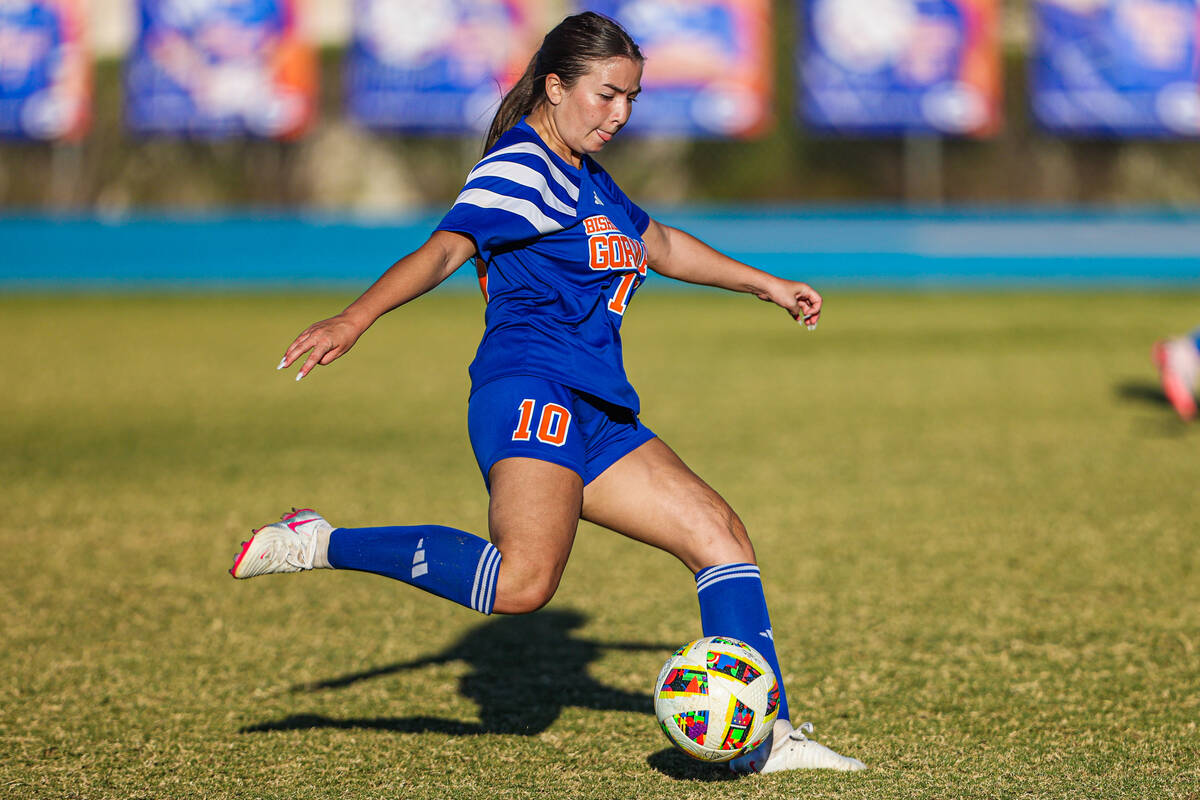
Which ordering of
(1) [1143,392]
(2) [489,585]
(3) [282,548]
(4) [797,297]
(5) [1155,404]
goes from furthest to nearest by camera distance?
(1) [1143,392]
(5) [1155,404]
(4) [797,297]
(3) [282,548]
(2) [489,585]

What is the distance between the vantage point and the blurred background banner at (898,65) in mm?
18969

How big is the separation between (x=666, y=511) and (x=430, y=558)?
1.87 ft

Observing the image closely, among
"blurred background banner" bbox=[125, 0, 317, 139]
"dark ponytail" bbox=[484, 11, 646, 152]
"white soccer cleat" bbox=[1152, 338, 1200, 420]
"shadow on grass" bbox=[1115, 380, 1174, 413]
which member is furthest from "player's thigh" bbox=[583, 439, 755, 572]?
"blurred background banner" bbox=[125, 0, 317, 139]

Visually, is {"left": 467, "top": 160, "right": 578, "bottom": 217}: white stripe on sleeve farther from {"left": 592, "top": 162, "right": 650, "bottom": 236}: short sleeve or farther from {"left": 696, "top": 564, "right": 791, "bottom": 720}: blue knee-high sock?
{"left": 696, "top": 564, "right": 791, "bottom": 720}: blue knee-high sock

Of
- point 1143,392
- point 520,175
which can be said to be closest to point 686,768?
point 520,175

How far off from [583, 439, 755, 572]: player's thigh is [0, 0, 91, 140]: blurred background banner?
17976mm

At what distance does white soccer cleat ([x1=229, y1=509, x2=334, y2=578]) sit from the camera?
312 cm

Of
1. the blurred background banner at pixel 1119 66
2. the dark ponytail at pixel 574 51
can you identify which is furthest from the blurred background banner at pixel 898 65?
the dark ponytail at pixel 574 51

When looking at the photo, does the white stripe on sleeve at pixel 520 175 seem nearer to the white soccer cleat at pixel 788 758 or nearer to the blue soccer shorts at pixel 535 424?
the blue soccer shorts at pixel 535 424

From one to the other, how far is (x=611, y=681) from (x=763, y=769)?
3.01 ft

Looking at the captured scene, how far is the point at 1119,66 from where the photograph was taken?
19.3 metres

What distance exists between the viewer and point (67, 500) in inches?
269

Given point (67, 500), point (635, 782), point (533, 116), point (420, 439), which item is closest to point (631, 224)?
point (533, 116)

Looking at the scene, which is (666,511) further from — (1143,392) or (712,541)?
(1143,392)
